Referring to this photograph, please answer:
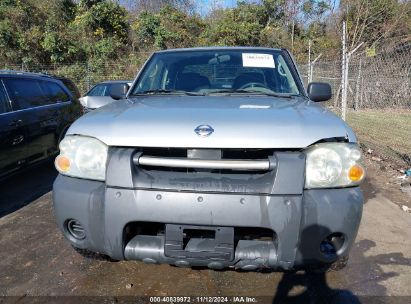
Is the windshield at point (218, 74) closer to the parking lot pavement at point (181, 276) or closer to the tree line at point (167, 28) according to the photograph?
the parking lot pavement at point (181, 276)

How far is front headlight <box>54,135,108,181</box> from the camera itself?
2.50m

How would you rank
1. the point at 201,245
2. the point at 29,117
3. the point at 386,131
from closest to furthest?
1. the point at 201,245
2. the point at 29,117
3. the point at 386,131

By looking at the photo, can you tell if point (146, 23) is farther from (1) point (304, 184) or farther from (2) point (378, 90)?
Answer: (1) point (304, 184)

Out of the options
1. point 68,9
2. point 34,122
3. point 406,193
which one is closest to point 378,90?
point 406,193

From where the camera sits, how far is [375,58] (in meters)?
14.0

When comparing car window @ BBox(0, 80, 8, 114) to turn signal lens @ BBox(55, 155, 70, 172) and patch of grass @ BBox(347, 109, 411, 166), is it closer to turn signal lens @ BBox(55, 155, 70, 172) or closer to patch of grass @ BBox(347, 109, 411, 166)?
turn signal lens @ BBox(55, 155, 70, 172)

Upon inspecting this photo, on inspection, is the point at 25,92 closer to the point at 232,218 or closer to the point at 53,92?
the point at 53,92

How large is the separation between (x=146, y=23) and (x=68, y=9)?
4758 mm

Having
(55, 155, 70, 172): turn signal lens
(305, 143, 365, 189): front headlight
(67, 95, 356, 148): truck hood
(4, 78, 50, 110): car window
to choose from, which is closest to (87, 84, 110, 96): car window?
(4, 78, 50, 110): car window

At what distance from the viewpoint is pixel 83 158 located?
8.33 feet

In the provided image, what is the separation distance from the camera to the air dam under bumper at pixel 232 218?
223cm

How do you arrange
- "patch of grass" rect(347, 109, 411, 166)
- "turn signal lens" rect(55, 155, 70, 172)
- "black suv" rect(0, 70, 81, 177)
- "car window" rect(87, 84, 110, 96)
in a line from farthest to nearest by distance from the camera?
"car window" rect(87, 84, 110, 96), "patch of grass" rect(347, 109, 411, 166), "black suv" rect(0, 70, 81, 177), "turn signal lens" rect(55, 155, 70, 172)

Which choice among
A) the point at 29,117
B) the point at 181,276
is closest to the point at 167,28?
the point at 29,117

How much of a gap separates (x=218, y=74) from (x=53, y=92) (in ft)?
12.9
